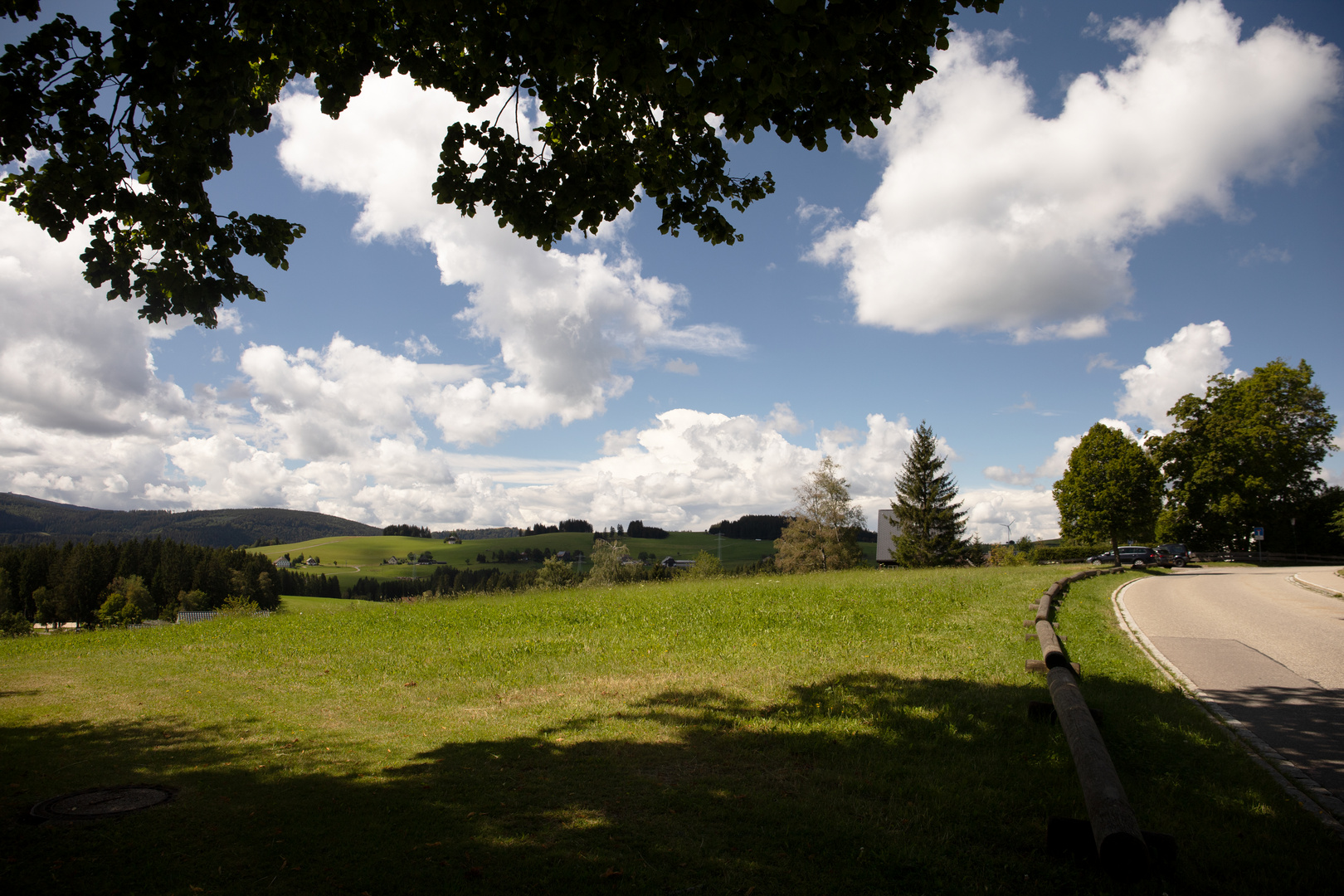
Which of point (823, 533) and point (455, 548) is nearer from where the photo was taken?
point (823, 533)

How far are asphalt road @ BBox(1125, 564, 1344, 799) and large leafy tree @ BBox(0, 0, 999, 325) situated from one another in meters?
6.85

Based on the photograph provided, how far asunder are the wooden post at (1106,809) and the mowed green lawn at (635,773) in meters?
0.21

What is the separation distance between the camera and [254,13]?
5.29 metres

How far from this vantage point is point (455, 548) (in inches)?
5625

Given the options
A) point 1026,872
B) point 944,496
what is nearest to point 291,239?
point 1026,872

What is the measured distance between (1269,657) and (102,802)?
1467 cm

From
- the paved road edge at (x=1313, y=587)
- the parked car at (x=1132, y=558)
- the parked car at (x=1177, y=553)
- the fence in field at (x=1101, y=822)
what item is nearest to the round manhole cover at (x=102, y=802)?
the fence in field at (x=1101, y=822)

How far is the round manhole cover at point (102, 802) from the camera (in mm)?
4547

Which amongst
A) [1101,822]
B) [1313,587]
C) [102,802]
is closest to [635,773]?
[1101,822]

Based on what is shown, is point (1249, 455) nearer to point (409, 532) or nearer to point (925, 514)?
point (925, 514)

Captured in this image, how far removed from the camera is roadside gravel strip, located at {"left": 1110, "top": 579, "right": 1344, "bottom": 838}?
449cm

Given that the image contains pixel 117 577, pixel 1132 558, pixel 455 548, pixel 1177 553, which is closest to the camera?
pixel 1177 553

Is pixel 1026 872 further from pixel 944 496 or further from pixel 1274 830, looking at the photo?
pixel 944 496

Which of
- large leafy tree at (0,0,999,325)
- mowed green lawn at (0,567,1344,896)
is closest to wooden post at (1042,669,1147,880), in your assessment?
mowed green lawn at (0,567,1344,896)
